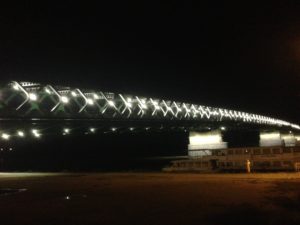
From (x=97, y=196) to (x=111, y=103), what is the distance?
20.5 meters

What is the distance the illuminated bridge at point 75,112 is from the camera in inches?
1153

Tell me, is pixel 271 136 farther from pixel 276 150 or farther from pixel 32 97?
pixel 32 97

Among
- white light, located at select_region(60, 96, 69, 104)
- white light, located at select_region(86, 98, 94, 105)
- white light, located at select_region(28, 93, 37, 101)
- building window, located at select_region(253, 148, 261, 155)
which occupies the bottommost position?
building window, located at select_region(253, 148, 261, 155)

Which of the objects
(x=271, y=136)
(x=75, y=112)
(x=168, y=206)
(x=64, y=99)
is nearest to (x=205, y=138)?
(x=75, y=112)

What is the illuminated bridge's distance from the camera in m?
29.3

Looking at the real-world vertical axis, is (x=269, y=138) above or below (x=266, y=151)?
above

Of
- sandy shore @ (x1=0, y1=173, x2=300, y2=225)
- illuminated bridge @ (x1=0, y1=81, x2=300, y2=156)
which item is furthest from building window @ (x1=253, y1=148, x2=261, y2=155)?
sandy shore @ (x1=0, y1=173, x2=300, y2=225)

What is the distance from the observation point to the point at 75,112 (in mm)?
35344

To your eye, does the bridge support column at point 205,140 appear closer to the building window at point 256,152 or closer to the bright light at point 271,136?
the building window at point 256,152

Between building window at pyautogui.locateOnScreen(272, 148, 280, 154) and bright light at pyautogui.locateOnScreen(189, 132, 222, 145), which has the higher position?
bright light at pyautogui.locateOnScreen(189, 132, 222, 145)

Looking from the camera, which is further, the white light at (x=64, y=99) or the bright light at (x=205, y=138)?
the bright light at (x=205, y=138)

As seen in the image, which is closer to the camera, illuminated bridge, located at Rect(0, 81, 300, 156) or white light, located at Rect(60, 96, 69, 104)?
illuminated bridge, located at Rect(0, 81, 300, 156)

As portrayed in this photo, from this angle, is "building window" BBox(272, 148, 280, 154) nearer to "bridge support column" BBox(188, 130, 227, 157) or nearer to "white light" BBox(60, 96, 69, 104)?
"white light" BBox(60, 96, 69, 104)

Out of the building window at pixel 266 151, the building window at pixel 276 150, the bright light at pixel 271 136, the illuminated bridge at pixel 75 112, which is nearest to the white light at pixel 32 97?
the illuminated bridge at pixel 75 112
